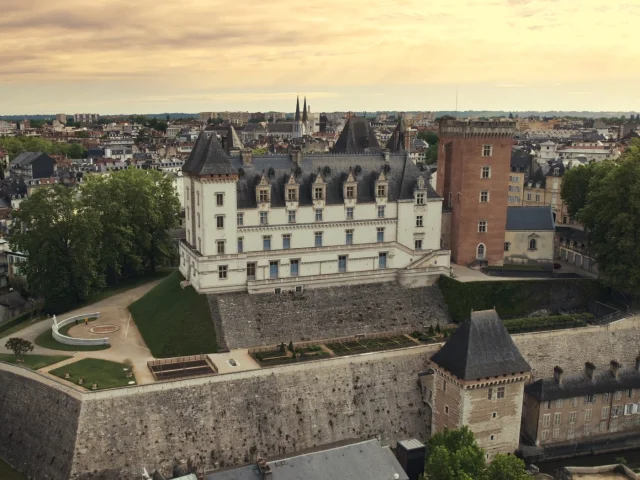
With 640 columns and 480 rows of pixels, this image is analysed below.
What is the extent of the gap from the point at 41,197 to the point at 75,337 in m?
15.8

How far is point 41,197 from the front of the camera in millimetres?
61781

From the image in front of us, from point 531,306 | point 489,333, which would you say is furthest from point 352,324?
point 531,306

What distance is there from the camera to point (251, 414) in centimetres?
4556

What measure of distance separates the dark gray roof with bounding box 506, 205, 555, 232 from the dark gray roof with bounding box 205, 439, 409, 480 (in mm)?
37328

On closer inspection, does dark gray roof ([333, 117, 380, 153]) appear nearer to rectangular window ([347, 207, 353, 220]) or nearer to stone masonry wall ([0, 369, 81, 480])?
rectangular window ([347, 207, 353, 220])

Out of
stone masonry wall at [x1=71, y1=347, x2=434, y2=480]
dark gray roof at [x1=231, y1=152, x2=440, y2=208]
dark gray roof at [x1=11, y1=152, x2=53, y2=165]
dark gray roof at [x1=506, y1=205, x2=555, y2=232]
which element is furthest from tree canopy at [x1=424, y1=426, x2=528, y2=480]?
dark gray roof at [x1=11, y1=152, x2=53, y2=165]

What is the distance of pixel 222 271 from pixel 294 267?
6532 mm

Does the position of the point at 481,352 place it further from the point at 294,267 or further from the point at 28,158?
the point at 28,158

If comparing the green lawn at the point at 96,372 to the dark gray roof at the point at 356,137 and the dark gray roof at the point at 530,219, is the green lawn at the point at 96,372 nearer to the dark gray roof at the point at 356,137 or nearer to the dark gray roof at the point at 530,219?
the dark gray roof at the point at 530,219

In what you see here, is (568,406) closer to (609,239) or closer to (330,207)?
(609,239)

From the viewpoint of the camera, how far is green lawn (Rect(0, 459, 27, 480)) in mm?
42625

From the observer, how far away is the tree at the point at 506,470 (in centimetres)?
3634

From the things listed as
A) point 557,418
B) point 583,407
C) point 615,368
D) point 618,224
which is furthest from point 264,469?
point 618,224

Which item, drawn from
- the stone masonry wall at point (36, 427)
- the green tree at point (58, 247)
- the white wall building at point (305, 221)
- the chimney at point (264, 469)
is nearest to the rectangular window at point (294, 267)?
the white wall building at point (305, 221)
